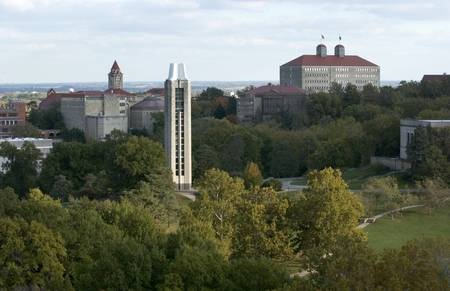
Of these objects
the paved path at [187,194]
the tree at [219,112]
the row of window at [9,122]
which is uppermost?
the tree at [219,112]

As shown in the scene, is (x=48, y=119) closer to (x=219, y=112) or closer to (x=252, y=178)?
(x=219, y=112)

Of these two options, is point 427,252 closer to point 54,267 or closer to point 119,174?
point 54,267

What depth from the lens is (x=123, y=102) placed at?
131 m

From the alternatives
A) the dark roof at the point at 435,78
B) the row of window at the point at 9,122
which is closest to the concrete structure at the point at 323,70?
the dark roof at the point at 435,78

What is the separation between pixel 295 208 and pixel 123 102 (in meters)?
89.7

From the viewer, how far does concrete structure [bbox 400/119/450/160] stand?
233 ft

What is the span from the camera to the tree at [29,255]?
118ft

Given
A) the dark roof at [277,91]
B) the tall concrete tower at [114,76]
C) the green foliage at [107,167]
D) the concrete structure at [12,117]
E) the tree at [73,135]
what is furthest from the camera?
the tall concrete tower at [114,76]

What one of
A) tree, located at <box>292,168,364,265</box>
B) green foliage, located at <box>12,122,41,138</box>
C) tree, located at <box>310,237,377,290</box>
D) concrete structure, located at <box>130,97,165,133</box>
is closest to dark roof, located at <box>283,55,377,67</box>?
concrete structure, located at <box>130,97,165,133</box>

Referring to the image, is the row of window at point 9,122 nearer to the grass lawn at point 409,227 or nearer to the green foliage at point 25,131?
the green foliage at point 25,131

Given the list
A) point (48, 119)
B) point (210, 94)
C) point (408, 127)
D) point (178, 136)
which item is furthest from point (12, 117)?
point (408, 127)

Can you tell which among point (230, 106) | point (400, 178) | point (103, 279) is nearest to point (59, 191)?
point (400, 178)

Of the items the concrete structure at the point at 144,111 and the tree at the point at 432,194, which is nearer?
the tree at the point at 432,194

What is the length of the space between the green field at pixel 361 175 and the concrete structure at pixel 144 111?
48.6 meters
